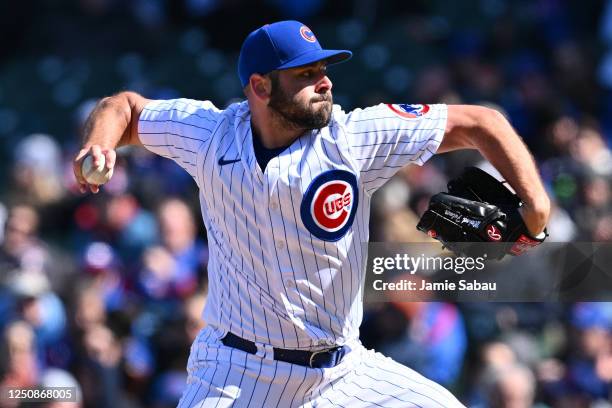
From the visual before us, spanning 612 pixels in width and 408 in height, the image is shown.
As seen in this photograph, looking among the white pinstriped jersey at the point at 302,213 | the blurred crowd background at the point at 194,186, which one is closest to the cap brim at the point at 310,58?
the white pinstriped jersey at the point at 302,213

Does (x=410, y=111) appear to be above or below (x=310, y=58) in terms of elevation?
below

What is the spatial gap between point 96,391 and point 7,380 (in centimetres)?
52

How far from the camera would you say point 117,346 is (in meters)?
6.86

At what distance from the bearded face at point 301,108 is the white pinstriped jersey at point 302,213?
72mm

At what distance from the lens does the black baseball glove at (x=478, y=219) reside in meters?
3.90

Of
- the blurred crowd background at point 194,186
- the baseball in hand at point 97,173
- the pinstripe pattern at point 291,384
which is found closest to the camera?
the baseball in hand at point 97,173

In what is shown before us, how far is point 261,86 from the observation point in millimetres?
3959

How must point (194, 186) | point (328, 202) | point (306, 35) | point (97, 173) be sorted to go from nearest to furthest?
point (97, 173), point (328, 202), point (306, 35), point (194, 186)

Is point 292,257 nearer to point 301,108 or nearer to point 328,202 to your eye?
point 328,202

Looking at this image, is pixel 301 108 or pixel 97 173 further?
pixel 301 108

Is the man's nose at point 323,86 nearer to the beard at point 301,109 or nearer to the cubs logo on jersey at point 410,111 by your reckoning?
the beard at point 301,109

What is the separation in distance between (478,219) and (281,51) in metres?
0.90

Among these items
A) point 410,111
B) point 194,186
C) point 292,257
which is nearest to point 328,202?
point 292,257

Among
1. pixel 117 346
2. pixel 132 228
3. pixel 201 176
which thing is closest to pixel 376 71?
pixel 132 228
